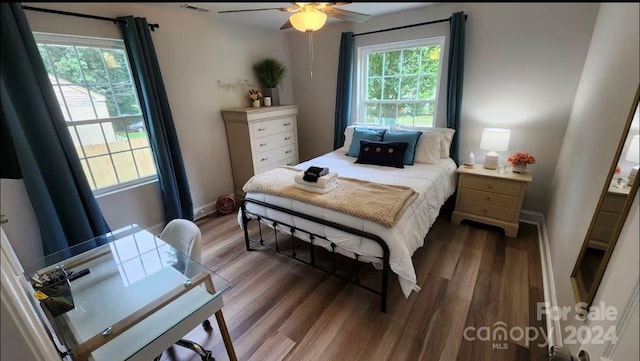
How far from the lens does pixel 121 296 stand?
140cm

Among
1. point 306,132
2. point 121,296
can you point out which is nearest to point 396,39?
point 306,132

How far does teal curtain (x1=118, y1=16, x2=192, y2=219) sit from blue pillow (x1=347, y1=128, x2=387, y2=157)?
1.87 meters

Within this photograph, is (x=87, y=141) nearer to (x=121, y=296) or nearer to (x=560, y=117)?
(x=121, y=296)

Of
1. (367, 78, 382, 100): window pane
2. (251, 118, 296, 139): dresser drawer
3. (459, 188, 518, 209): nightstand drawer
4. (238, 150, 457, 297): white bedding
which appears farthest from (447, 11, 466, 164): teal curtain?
(251, 118, 296, 139): dresser drawer

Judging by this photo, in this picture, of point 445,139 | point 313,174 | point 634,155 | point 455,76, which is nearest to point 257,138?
point 313,174

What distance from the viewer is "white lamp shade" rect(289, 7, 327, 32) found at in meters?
1.81

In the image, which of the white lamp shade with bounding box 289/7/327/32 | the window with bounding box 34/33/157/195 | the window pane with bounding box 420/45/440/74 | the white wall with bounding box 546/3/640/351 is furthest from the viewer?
the window pane with bounding box 420/45/440/74

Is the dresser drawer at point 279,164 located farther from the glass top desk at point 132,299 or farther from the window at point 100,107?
the glass top desk at point 132,299

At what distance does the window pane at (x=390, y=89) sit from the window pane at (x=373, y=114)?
17cm

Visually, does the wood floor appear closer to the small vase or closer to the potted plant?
the small vase

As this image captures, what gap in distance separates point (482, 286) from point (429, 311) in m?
0.53

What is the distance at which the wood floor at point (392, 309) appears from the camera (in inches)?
66.6

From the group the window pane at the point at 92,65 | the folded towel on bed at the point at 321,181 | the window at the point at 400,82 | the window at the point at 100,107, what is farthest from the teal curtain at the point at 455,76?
the window pane at the point at 92,65

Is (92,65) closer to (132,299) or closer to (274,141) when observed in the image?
(274,141)
